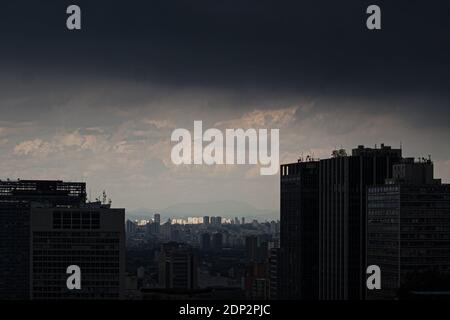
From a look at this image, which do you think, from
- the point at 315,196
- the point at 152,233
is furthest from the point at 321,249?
the point at 152,233

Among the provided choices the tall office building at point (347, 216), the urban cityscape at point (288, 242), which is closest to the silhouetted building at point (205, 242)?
the urban cityscape at point (288, 242)

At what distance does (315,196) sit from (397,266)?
12.9 m

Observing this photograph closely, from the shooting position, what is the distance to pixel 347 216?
4709cm

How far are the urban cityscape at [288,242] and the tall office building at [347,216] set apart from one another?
0.06 metres

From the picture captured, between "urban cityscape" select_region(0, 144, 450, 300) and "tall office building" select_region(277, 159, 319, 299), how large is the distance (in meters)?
0.06

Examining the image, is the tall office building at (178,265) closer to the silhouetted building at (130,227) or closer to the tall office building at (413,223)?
the silhouetted building at (130,227)

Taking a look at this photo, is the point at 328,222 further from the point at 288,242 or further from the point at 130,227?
the point at 130,227

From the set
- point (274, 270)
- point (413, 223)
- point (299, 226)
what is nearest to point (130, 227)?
point (274, 270)

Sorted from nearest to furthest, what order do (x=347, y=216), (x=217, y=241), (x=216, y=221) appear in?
(x=216, y=221) < (x=217, y=241) < (x=347, y=216)

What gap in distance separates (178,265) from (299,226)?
22.6ft

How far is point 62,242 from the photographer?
4650 centimetres

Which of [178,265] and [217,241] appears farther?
[178,265]
